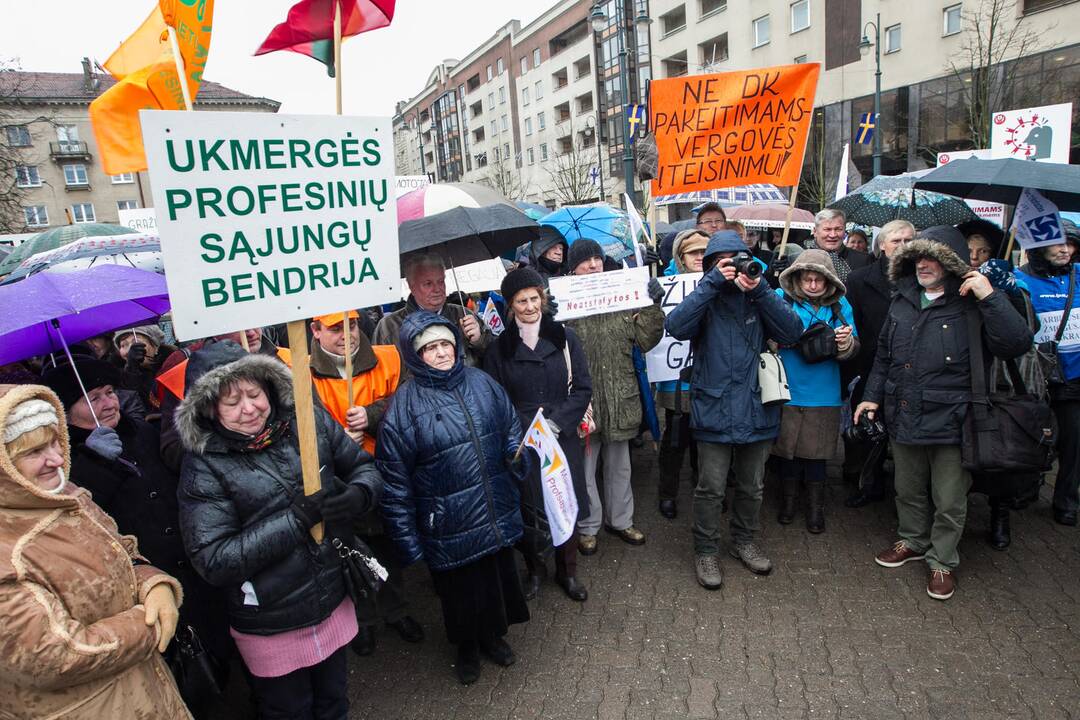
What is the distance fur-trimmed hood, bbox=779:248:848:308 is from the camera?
4164mm

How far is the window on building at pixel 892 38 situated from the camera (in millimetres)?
25688

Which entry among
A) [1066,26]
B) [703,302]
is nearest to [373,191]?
[703,302]

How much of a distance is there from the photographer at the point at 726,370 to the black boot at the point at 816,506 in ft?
2.30

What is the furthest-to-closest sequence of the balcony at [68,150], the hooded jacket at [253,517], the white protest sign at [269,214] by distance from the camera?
the balcony at [68,150] → the hooded jacket at [253,517] → the white protest sign at [269,214]

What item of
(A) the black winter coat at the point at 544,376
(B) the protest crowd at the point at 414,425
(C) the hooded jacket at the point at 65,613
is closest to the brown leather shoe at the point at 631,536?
(B) the protest crowd at the point at 414,425

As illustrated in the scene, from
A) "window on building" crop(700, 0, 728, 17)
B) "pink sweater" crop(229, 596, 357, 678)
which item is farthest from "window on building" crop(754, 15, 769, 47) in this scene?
"pink sweater" crop(229, 596, 357, 678)

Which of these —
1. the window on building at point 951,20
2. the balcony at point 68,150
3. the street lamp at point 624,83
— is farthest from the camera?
the balcony at point 68,150

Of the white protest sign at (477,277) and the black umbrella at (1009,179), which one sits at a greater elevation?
the black umbrella at (1009,179)

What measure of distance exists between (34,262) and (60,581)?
3.53m

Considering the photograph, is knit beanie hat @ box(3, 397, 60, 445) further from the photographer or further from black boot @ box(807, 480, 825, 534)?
black boot @ box(807, 480, 825, 534)

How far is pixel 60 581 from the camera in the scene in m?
1.79

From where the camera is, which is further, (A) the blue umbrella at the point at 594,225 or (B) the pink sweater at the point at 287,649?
(A) the blue umbrella at the point at 594,225

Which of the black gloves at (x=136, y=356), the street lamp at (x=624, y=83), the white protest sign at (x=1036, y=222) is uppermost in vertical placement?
the street lamp at (x=624, y=83)

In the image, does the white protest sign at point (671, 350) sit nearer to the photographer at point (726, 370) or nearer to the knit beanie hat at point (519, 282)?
the photographer at point (726, 370)
